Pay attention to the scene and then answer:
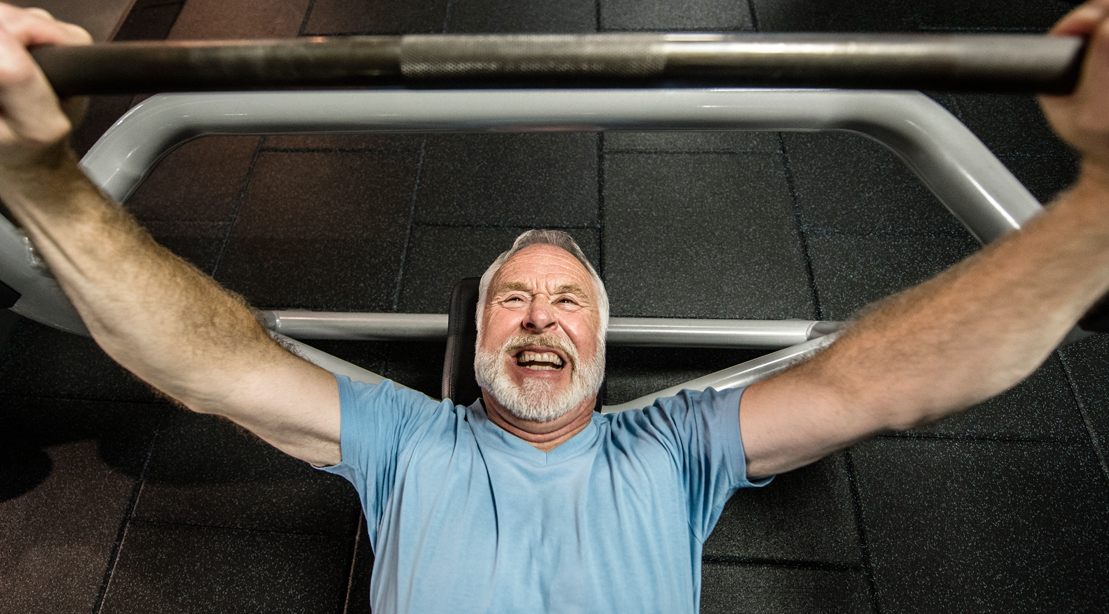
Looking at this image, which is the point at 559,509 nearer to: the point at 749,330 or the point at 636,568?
the point at 636,568

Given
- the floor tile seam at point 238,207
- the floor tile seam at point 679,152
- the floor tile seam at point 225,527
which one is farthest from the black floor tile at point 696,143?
the floor tile seam at point 225,527

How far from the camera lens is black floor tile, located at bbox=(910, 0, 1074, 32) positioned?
2152 millimetres

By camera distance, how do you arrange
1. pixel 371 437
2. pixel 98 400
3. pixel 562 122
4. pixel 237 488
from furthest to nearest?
pixel 98 400 → pixel 237 488 → pixel 371 437 → pixel 562 122

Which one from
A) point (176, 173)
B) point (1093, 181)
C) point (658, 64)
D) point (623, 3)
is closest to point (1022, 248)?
point (1093, 181)

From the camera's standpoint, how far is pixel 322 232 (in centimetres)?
182

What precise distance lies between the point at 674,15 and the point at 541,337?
1713 mm

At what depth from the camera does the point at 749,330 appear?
139 cm

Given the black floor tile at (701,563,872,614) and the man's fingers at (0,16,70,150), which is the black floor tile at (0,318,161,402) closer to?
the man's fingers at (0,16,70,150)

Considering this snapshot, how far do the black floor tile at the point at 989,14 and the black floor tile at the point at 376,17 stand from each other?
1918mm

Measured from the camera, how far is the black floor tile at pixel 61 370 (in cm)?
158

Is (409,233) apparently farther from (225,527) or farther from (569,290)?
(225,527)

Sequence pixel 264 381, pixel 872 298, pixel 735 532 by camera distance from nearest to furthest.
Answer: pixel 264 381 < pixel 735 532 < pixel 872 298

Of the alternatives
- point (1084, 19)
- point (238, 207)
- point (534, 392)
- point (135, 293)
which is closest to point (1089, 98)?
point (1084, 19)

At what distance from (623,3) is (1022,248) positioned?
199cm
